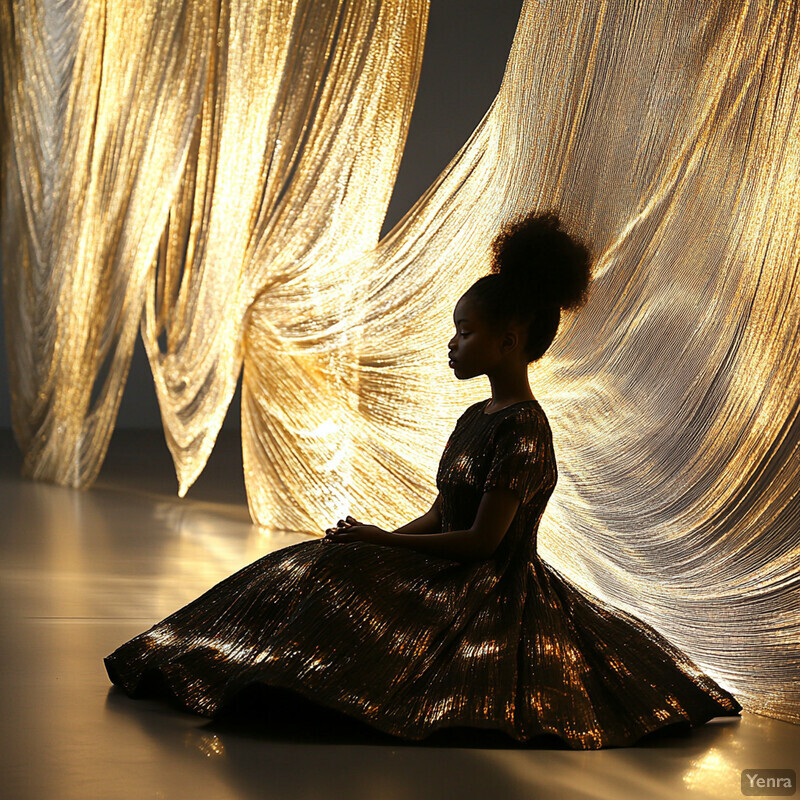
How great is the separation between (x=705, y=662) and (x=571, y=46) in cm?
174

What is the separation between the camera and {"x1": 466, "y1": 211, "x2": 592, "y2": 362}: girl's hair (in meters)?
2.19

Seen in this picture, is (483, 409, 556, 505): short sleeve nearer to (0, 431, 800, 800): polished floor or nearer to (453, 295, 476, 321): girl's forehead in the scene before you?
(453, 295, 476, 321): girl's forehead

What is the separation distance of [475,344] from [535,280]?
164 mm

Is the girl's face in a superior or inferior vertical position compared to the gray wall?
inferior

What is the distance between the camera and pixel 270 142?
4.71m

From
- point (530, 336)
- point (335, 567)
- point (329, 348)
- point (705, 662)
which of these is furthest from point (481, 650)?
point (329, 348)

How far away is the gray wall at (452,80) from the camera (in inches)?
299

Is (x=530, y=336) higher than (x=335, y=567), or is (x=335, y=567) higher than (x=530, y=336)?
(x=530, y=336)

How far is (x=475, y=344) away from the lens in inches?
86.7

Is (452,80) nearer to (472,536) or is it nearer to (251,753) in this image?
(472,536)

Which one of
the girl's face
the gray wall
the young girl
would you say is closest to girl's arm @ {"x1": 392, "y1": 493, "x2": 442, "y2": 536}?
the young girl

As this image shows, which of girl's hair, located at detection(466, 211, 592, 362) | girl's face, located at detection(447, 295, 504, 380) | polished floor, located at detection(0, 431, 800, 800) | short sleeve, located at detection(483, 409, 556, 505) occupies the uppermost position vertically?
girl's hair, located at detection(466, 211, 592, 362)

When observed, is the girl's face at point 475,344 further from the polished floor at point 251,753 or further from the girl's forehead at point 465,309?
the polished floor at point 251,753

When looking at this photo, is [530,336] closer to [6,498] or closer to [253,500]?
[253,500]
